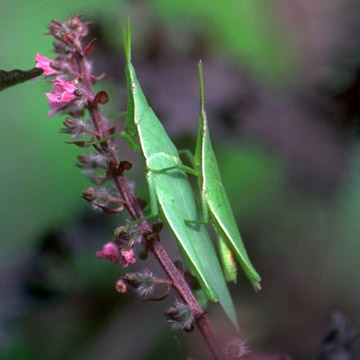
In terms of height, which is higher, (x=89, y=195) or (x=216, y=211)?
(x=89, y=195)

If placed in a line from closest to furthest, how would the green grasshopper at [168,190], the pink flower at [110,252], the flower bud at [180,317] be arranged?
1. the flower bud at [180,317]
2. the pink flower at [110,252]
3. the green grasshopper at [168,190]

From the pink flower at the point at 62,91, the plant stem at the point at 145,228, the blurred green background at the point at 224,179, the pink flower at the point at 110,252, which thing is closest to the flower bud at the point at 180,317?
the plant stem at the point at 145,228

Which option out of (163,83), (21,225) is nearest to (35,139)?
(21,225)

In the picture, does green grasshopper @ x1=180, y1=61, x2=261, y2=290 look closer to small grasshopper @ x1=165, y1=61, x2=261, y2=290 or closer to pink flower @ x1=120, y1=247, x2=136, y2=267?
small grasshopper @ x1=165, y1=61, x2=261, y2=290

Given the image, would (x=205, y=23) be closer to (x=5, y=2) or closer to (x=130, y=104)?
(x=5, y=2)

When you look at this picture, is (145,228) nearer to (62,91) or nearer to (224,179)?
(62,91)

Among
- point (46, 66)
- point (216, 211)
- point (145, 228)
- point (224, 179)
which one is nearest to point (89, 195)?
point (145, 228)

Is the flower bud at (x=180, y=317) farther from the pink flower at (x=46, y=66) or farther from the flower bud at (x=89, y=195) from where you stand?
the pink flower at (x=46, y=66)
